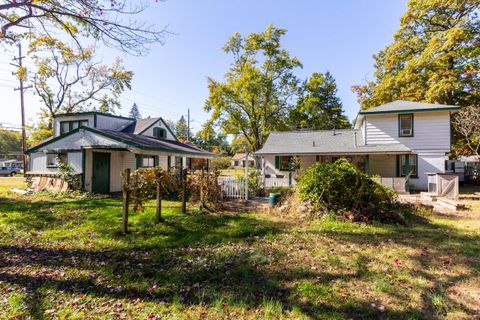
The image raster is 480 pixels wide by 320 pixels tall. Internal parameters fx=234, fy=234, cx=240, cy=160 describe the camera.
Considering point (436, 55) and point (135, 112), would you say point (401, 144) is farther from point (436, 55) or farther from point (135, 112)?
point (135, 112)

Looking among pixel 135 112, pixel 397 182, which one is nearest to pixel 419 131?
pixel 397 182

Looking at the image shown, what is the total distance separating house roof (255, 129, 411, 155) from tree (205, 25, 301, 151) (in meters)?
7.77

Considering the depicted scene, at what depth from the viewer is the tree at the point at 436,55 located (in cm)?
1656

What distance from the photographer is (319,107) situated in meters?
31.1

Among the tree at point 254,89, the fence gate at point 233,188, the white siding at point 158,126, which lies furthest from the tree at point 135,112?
the fence gate at point 233,188

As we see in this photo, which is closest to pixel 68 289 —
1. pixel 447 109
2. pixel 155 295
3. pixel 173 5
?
pixel 155 295

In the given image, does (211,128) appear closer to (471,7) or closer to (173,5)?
(173,5)

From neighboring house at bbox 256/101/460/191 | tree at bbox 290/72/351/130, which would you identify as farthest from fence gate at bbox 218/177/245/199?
tree at bbox 290/72/351/130

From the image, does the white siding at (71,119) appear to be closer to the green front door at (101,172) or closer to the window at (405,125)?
the green front door at (101,172)

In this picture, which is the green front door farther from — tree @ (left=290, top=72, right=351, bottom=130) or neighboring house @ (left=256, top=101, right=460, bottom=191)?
tree @ (left=290, top=72, right=351, bottom=130)

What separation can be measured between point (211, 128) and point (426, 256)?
81.8ft

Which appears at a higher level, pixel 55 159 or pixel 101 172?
pixel 55 159

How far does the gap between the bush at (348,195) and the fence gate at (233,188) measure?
3837mm

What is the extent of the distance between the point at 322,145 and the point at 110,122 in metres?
15.8
